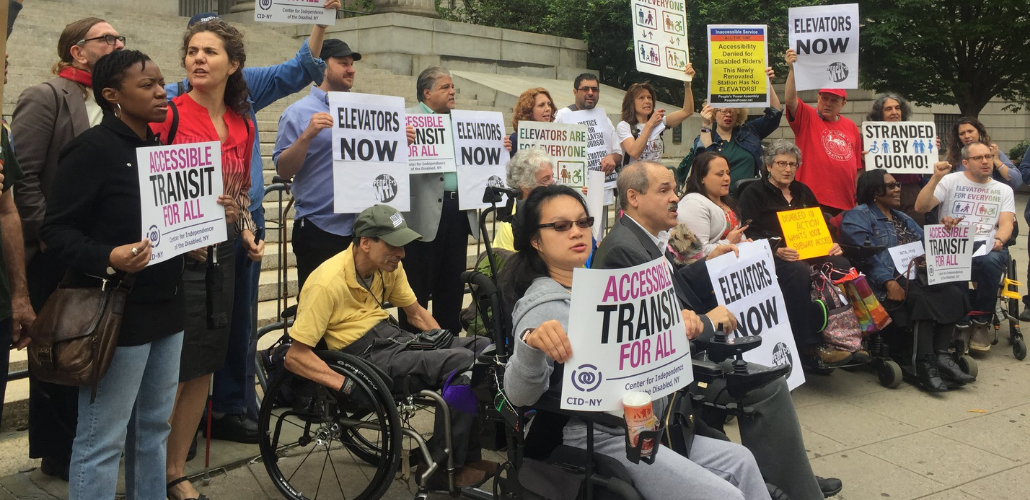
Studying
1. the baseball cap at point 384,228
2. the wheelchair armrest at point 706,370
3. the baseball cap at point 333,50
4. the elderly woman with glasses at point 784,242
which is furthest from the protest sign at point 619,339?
the elderly woman with glasses at point 784,242

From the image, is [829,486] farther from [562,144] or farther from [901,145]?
[901,145]

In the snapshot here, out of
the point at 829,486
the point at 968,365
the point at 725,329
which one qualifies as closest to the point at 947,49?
the point at 968,365

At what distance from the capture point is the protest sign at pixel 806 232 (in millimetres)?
6227

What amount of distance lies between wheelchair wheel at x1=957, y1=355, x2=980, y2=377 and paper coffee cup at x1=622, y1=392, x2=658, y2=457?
480 cm

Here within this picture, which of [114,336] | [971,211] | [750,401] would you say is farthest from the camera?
[971,211]

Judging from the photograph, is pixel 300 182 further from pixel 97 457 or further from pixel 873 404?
pixel 873 404

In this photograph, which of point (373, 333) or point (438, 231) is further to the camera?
point (438, 231)

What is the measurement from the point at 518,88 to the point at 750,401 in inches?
501

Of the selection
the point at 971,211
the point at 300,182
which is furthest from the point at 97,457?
the point at 971,211

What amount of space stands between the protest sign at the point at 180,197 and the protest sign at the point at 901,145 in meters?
5.73

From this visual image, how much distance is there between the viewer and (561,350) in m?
2.96

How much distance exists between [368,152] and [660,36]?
3.45 meters

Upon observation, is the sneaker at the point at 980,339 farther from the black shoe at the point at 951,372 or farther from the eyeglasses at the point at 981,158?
the eyeglasses at the point at 981,158

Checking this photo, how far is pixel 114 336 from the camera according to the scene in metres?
3.31
